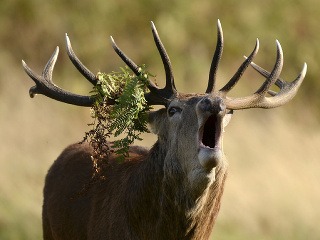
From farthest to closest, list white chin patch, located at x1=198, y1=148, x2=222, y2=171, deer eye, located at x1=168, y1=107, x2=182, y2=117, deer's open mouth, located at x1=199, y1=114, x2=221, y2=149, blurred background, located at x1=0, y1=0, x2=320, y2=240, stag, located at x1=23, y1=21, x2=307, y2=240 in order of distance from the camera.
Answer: blurred background, located at x1=0, y1=0, x2=320, y2=240 < deer eye, located at x1=168, y1=107, x2=182, y2=117 < stag, located at x1=23, y1=21, x2=307, y2=240 < deer's open mouth, located at x1=199, y1=114, x2=221, y2=149 < white chin patch, located at x1=198, y1=148, x2=222, y2=171

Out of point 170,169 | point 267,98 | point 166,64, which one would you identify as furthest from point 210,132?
point 267,98

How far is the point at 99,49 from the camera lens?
18.6 m

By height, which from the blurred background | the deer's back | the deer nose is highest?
the deer nose

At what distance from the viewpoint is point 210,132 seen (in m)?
8.60

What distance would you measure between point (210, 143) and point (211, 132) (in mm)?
88

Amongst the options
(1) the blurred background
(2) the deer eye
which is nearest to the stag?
(2) the deer eye

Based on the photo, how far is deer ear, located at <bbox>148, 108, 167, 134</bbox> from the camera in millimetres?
9391

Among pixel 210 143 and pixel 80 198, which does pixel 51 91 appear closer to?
pixel 80 198

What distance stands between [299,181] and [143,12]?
4.13 metres

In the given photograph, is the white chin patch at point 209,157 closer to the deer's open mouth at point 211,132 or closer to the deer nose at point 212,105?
the deer's open mouth at point 211,132

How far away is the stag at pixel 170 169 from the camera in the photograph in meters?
8.62

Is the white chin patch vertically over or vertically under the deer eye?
under

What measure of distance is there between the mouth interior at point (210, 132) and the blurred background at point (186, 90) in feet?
23.0

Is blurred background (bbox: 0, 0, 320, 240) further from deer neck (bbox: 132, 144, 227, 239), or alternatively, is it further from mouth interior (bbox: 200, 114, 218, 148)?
mouth interior (bbox: 200, 114, 218, 148)
